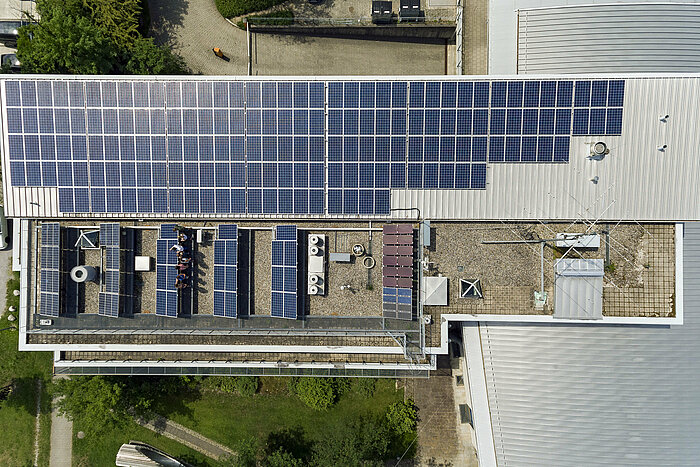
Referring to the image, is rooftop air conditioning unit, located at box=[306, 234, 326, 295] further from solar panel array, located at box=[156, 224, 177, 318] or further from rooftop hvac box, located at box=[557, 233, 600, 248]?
rooftop hvac box, located at box=[557, 233, 600, 248]

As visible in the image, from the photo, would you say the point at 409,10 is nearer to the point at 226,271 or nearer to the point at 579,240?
the point at 579,240

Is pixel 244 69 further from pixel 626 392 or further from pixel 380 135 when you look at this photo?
pixel 626 392

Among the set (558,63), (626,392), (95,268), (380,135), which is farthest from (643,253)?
(95,268)

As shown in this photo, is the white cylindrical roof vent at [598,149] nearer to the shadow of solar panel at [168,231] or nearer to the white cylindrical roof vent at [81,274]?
the shadow of solar panel at [168,231]

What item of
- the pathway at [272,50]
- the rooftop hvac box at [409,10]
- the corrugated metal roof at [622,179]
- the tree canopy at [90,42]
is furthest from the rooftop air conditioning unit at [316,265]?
the rooftop hvac box at [409,10]

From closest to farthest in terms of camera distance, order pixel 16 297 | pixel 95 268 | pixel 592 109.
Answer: pixel 592 109
pixel 95 268
pixel 16 297
